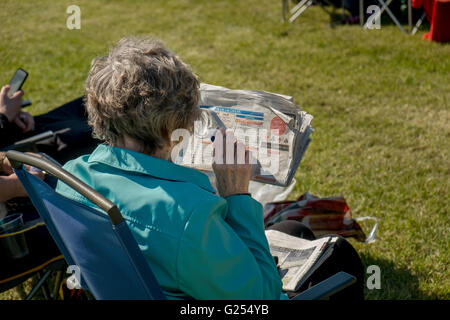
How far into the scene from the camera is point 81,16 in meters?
7.63

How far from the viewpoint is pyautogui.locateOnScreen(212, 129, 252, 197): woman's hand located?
1549mm

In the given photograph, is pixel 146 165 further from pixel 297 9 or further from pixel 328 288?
pixel 297 9

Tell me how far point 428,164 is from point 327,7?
3.84 metres

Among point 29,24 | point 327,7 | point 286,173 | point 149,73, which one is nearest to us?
point 149,73

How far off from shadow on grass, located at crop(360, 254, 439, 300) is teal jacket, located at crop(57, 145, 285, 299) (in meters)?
1.22

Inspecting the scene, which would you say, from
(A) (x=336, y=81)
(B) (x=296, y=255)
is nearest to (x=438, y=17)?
(A) (x=336, y=81)

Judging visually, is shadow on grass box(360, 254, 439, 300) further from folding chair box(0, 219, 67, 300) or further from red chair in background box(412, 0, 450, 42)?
red chair in background box(412, 0, 450, 42)

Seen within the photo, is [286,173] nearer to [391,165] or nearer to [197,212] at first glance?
[197,212]

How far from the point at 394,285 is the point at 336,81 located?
2.59 metres

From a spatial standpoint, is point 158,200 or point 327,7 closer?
point 158,200

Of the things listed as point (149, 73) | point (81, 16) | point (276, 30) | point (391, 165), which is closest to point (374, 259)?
point (391, 165)

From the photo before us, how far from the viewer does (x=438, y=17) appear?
16.5 ft

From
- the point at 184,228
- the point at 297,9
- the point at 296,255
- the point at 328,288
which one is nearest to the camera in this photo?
the point at 184,228
